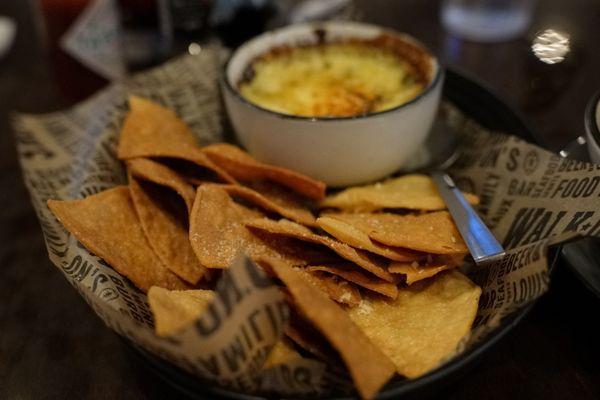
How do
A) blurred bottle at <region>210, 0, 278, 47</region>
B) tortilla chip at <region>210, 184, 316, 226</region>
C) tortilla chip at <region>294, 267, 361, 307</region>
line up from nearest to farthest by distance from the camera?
tortilla chip at <region>294, 267, 361, 307</region> → tortilla chip at <region>210, 184, 316, 226</region> → blurred bottle at <region>210, 0, 278, 47</region>

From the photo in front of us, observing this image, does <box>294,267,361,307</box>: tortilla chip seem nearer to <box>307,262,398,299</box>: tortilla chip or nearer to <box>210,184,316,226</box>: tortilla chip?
<box>307,262,398,299</box>: tortilla chip

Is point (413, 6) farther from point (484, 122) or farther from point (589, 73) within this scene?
point (484, 122)

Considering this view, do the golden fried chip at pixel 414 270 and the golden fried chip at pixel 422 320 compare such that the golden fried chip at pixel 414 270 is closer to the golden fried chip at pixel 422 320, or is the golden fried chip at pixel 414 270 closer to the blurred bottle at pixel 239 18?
the golden fried chip at pixel 422 320

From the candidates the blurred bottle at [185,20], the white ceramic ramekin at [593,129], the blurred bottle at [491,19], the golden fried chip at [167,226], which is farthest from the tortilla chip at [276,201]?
the blurred bottle at [491,19]

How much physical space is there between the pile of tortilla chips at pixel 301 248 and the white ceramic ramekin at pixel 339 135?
0.06 m

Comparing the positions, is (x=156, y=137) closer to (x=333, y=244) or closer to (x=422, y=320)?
(x=333, y=244)

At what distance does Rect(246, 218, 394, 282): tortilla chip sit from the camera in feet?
2.77

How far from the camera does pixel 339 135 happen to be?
1.07m

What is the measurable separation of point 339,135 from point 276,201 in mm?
167

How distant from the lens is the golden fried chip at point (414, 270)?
0.85 m

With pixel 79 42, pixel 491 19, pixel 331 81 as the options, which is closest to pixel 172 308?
pixel 331 81

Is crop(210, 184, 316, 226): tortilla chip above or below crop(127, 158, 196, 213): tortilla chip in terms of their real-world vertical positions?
below

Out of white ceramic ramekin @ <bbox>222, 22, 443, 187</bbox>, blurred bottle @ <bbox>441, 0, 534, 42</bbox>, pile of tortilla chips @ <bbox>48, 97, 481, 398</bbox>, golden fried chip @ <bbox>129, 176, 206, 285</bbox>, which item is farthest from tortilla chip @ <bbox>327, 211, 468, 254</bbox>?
blurred bottle @ <bbox>441, 0, 534, 42</bbox>

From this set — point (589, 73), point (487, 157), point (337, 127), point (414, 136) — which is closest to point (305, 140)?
point (337, 127)
